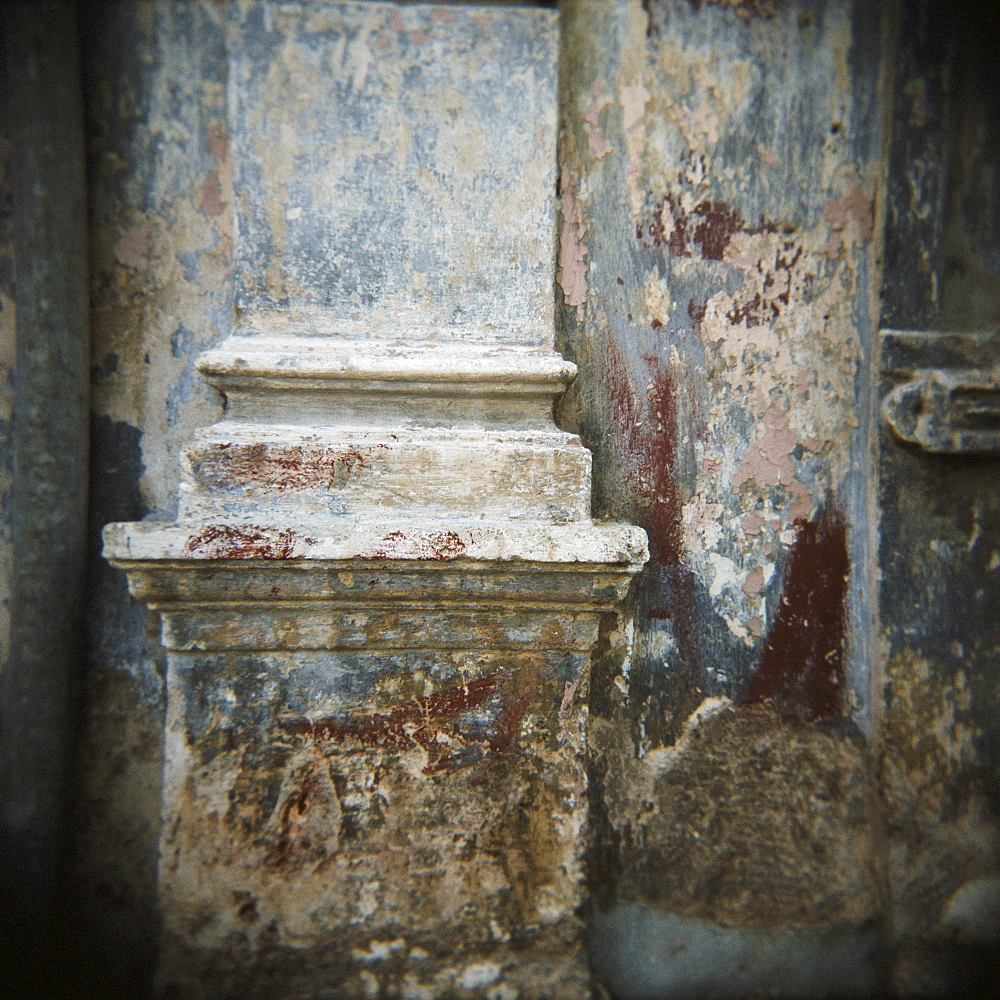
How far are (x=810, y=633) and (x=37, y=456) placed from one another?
1554mm

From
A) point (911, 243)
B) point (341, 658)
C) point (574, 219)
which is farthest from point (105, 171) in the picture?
point (911, 243)

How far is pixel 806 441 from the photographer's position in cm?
119

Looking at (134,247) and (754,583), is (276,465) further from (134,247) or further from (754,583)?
(754,583)

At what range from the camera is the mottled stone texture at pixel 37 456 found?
102 cm

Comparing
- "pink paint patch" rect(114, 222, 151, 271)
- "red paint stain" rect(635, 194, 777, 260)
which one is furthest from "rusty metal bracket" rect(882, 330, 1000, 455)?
→ "pink paint patch" rect(114, 222, 151, 271)

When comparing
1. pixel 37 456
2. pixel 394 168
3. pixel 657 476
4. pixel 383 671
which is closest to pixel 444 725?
pixel 383 671

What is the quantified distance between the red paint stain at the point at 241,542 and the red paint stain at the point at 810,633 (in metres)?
0.95

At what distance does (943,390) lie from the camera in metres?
1.14

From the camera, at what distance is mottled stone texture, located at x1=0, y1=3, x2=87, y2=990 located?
1021 mm

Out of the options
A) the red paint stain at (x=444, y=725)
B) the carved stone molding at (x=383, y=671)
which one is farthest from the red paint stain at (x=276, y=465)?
the red paint stain at (x=444, y=725)

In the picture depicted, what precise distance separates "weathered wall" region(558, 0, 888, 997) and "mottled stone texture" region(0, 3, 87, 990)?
954mm

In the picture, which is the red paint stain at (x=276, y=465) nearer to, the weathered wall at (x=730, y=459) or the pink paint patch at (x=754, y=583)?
the weathered wall at (x=730, y=459)

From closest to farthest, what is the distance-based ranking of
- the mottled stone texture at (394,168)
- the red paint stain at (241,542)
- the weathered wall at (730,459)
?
the red paint stain at (241,542), the mottled stone texture at (394,168), the weathered wall at (730,459)

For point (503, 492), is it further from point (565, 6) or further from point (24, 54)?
point (24, 54)
